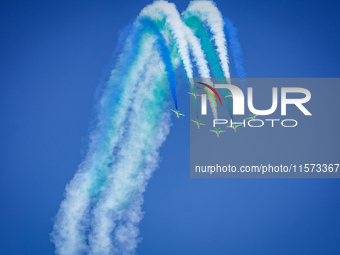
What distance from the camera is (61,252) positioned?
271cm

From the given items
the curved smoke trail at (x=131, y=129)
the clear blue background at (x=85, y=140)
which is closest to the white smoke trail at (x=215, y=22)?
the curved smoke trail at (x=131, y=129)

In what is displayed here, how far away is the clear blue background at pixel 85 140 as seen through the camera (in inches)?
109

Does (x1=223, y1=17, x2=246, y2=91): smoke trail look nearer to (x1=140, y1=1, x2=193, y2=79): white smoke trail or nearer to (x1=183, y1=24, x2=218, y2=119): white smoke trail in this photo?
(x1=183, y1=24, x2=218, y2=119): white smoke trail

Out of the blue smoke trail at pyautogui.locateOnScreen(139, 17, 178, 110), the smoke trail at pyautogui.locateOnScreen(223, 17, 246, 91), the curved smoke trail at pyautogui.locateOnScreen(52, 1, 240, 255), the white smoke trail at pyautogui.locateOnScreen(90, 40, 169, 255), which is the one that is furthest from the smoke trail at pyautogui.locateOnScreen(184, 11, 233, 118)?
the white smoke trail at pyautogui.locateOnScreen(90, 40, 169, 255)

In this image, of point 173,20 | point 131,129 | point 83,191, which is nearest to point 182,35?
point 173,20

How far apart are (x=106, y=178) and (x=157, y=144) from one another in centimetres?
58

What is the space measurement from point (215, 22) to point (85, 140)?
1.70 meters

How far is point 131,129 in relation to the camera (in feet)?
8.91

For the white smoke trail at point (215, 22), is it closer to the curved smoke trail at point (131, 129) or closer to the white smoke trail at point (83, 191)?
the curved smoke trail at point (131, 129)

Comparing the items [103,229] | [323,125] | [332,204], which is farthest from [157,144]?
[332,204]

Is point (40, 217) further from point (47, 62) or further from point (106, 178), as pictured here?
point (47, 62)

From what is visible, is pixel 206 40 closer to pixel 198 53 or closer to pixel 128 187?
pixel 198 53

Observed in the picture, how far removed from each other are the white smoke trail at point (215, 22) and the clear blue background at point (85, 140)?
118 millimetres

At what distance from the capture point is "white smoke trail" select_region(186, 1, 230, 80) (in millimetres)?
2689
